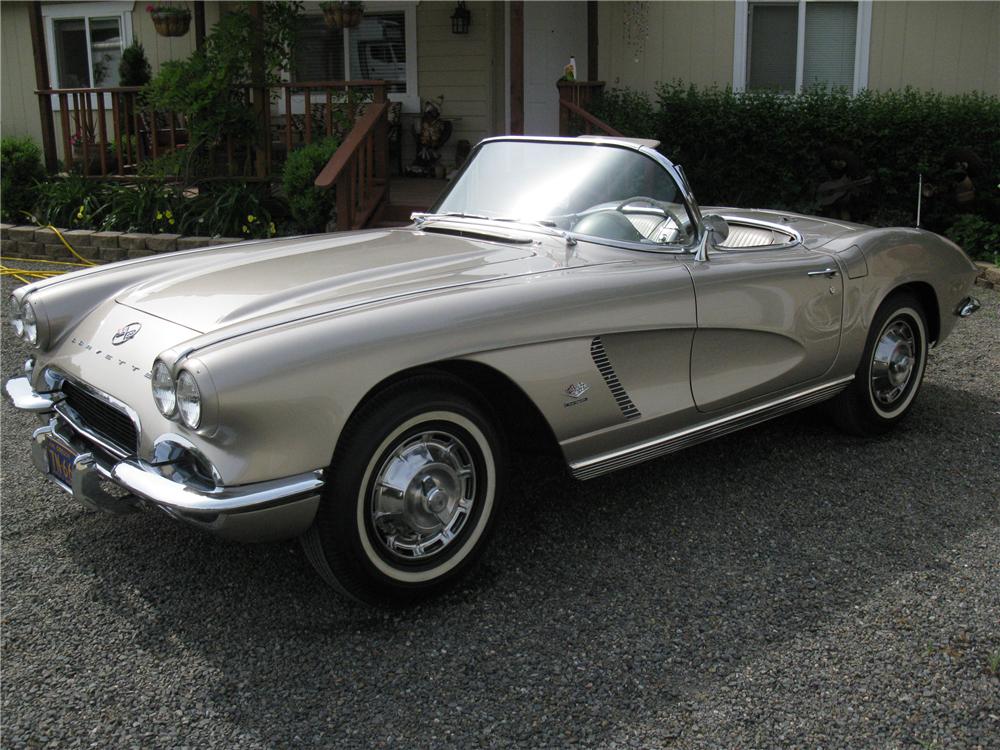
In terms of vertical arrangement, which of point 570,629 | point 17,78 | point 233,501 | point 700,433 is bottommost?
point 570,629

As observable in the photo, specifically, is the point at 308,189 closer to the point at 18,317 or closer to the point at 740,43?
the point at 740,43

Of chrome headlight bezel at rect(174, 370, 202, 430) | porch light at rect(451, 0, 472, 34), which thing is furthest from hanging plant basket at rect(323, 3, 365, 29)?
chrome headlight bezel at rect(174, 370, 202, 430)

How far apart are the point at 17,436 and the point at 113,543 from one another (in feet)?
5.30

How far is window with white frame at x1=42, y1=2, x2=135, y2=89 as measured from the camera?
14445 millimetres

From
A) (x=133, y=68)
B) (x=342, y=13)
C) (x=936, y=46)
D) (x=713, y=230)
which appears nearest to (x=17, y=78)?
(x=133, y=68)

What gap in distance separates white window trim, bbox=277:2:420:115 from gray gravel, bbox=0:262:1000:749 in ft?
31.3

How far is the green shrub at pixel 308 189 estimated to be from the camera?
9.27 meters

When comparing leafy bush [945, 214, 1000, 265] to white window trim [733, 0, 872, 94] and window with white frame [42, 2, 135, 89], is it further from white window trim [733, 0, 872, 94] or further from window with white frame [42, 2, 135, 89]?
window with white frame [42, 2, 135, 89]

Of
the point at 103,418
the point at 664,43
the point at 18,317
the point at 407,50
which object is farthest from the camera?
the point at 407,50

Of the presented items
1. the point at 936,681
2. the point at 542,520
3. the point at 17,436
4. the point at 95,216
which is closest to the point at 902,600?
the point at 936,681

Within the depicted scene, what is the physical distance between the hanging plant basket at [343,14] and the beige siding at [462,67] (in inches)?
60.9

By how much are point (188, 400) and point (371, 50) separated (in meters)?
11.2

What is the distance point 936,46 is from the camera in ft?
34.1

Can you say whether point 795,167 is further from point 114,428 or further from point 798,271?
point 114,428
